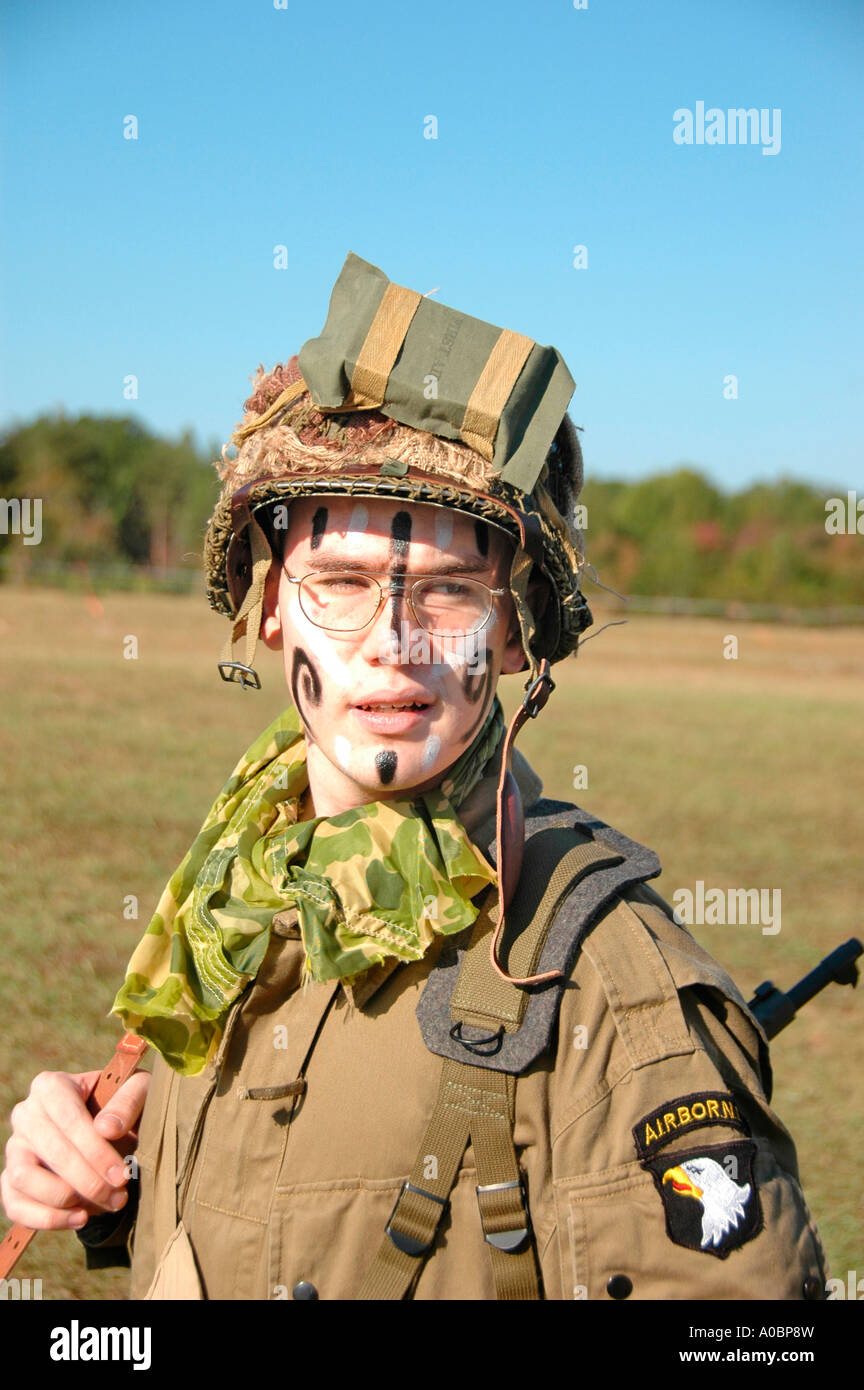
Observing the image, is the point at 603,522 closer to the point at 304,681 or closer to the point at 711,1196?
the point at 304,681

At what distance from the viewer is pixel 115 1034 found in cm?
636

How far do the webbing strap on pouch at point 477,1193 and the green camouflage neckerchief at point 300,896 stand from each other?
0.26 metres

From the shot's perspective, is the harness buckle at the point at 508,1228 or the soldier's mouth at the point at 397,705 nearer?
the harness buckle at the point at 508,1228

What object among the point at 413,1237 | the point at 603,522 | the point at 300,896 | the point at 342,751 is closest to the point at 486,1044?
the point at 413,1237

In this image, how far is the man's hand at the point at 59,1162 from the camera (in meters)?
2.36

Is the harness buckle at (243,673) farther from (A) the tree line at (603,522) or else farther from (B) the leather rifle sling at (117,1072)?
(A) the tree line at (603,522)

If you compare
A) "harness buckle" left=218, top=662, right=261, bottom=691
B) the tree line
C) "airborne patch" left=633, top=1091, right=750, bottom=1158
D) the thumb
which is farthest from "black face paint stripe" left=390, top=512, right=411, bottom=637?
the tree line

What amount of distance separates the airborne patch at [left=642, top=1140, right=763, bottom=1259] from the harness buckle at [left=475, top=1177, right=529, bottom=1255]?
0.70 ft

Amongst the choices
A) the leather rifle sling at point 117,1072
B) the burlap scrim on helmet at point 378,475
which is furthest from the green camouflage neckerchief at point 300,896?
the burlap scrim on helmet at point 378,475

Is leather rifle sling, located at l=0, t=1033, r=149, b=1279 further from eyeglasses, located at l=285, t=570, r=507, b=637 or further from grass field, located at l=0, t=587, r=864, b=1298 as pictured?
grass field, located at l=0, t=587, r=864, b=1298

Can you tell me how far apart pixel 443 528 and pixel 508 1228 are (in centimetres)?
118

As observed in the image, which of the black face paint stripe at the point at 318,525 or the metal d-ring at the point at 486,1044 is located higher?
the black face paint stripe at the point at 318,525

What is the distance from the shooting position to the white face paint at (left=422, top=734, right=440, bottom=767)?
2168 mm
